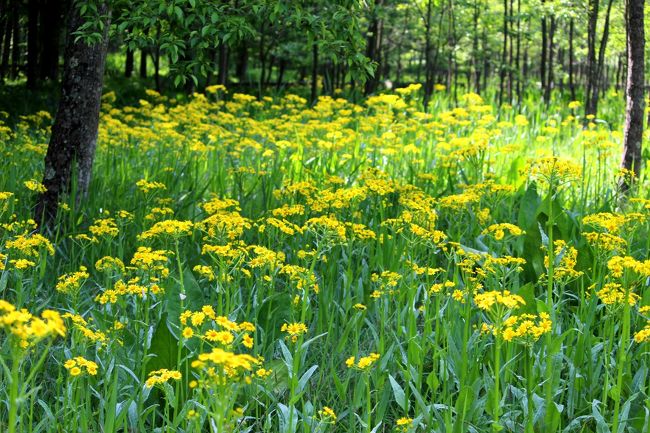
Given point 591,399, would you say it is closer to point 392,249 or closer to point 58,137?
point 392,249

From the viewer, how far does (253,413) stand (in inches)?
120

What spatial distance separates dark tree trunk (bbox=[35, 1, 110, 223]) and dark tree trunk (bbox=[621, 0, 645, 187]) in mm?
3895

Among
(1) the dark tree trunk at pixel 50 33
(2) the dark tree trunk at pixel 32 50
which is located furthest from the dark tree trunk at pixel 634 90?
(1) the dark tree trunk at pixel 50 33

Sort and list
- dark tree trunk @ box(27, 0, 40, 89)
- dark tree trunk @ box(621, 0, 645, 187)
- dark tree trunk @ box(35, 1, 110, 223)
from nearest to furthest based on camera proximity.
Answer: dark tree trunk @ box(35, 1, 110, 223) → dark tree trunk @ box(621, 0, 645, 187) → dark tree trunk @ box(27, 0, 40, 89)

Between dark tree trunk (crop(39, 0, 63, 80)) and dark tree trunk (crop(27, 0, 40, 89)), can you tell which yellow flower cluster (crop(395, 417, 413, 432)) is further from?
dark tree trunk (crop(39, 0, 63, 80))

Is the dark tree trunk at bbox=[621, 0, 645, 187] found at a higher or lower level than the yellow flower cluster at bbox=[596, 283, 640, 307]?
higher

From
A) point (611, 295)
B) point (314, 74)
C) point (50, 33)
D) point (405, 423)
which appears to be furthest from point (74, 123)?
point (50, 33)

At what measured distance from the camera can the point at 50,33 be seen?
17.1 metres

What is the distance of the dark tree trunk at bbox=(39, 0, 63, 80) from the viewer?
1670 centimetres

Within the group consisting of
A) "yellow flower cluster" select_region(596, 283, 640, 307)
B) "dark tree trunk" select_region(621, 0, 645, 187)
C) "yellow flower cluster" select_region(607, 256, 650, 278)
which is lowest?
"yellow flower cluster" select_region(596, 283, 640, 307)

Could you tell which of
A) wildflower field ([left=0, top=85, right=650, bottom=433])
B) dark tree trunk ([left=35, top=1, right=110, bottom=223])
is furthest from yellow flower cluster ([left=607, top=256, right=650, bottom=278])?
dark tree trunk ([left=35, top=1, right=110, bottom=223])

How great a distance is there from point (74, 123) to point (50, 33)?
13.5m

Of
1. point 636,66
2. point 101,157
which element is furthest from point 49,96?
point 636,66

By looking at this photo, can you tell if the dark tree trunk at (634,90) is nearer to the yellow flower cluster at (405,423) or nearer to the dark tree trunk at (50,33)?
the yellow flower cluster at (405,423)
